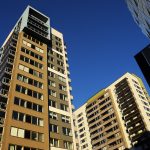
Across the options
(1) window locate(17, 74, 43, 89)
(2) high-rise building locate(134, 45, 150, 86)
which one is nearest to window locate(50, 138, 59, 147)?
(1) window locate(17, 74, 43, 89)

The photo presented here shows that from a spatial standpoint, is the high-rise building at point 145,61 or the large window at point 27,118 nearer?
the large window at point 27,118

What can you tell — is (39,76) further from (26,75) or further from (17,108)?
(17,108)

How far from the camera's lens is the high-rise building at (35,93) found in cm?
3897

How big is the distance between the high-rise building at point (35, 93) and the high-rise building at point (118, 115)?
162 ft

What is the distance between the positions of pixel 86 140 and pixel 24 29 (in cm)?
7515

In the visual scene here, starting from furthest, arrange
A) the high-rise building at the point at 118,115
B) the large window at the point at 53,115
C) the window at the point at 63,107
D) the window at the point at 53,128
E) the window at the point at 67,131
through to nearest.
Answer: the high-rise building at the point at 118,115 → the window at the point at 63,107 → the large window at the point at 53,115 → the window at the point at 67,131 → the window at the point at 53,128

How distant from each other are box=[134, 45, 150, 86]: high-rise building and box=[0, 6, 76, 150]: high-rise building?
717 inches

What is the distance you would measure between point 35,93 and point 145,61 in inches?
887

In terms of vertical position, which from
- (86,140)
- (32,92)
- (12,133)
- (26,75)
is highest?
(86,140)

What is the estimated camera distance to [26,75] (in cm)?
4841

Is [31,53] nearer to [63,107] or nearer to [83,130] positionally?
[63,107]

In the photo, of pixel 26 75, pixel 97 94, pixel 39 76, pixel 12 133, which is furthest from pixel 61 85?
pixel 97 94

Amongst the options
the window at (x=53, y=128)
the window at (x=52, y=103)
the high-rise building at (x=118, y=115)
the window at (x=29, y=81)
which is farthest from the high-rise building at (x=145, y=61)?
the high-rise building at (x=118, y=115)

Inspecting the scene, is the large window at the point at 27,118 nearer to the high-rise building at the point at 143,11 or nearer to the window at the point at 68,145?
the window at the point at 68,145
